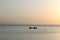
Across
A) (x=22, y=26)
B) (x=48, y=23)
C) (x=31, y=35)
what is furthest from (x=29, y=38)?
(x=48, y=23)

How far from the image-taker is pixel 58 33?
100 centimetres

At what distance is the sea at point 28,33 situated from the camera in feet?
3.15

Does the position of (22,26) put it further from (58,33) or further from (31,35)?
(58,33)

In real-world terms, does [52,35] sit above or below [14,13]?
below

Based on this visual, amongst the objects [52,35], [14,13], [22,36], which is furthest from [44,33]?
[14,13]

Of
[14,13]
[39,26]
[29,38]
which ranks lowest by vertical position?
[29,38]

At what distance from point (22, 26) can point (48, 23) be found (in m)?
0.28

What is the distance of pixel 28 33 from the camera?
988 millimetres

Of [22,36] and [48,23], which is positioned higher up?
[48,23]

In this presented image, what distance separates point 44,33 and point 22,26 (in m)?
0.24

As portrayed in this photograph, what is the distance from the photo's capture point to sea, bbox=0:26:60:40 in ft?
3.15

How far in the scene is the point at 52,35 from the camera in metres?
0.99

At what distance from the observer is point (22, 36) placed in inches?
38.2

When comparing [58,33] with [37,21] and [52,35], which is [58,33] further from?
[37,21]
